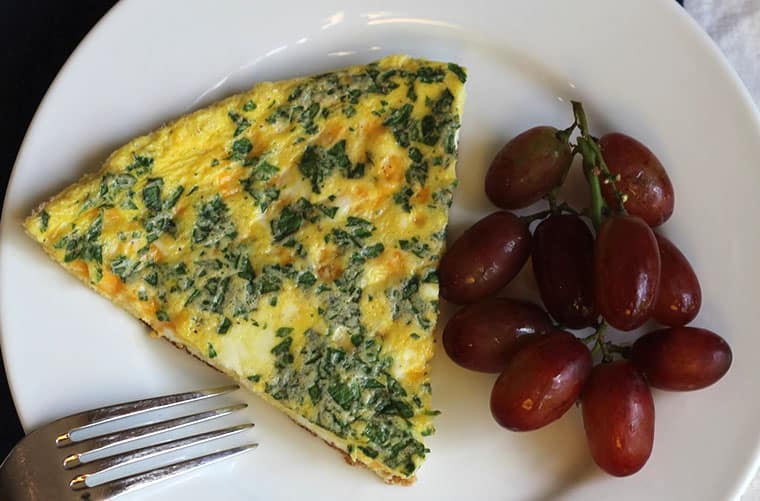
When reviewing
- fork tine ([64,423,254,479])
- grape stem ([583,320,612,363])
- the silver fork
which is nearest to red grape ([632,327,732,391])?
grape stem ([583,320,612,363])

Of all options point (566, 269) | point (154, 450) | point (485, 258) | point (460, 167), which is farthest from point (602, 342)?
point (154, 450)

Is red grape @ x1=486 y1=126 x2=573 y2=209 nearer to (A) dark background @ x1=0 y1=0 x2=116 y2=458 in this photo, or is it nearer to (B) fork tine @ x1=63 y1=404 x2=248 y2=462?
(B) fork tine @ x1=63 y1=404 x2=248 y2=462

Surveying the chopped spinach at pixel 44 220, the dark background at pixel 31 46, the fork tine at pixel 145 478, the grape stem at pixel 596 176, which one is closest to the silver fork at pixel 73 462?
the fork tine at pixel 145 478

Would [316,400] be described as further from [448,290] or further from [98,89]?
[98,89]

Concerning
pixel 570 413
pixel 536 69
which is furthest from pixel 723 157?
pixel 570 413

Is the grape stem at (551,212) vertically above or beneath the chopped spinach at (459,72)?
beneath

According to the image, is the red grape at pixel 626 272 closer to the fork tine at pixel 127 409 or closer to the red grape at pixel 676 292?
the red grape at pixel 676 292

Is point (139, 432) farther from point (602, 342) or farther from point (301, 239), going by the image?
point (602, 342)
